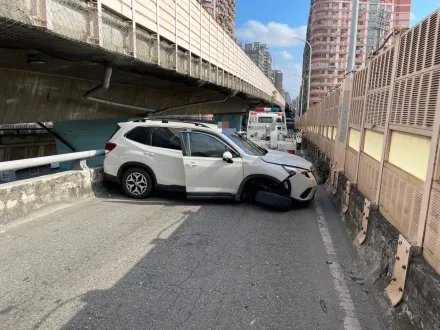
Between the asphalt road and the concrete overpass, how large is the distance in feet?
12.3

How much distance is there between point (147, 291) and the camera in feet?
12.0

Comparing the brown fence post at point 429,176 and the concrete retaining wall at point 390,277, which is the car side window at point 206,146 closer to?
the concrete retaining wall at point 390,277

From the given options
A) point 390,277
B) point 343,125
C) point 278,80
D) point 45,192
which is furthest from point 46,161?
point 278,80

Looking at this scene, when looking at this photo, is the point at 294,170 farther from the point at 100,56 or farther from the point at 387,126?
the point at 100,56

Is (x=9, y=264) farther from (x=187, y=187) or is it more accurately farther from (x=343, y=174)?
(x=343, y=174)

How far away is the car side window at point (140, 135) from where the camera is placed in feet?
25.5

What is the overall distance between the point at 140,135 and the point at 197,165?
152cm

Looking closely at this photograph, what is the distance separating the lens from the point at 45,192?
643 cm

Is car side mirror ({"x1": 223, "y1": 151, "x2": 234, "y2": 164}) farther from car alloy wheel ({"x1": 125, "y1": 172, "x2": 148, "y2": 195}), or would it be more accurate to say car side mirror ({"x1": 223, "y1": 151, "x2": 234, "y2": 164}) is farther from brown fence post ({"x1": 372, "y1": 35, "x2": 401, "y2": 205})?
brown fence post ({"x1": 372, "y1": 35, "x2": 401, "y2": 205})

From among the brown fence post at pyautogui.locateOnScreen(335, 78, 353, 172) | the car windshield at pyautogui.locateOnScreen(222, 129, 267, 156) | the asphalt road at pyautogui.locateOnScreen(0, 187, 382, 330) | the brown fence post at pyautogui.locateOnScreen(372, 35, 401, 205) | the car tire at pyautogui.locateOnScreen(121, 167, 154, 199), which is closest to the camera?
the asphalt road at pyautogui.locateOnScreen(0, 187, 382, 330)

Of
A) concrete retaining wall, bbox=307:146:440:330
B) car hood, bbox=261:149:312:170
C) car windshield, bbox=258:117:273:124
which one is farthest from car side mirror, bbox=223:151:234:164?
car windshield, bbox=258:117:273:124

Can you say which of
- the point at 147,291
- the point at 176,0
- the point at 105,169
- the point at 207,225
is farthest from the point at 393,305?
the point at 176,0

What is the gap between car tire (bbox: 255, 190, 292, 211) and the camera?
6.84m

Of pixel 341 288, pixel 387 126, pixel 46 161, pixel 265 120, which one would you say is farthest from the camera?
pixel 265 120
